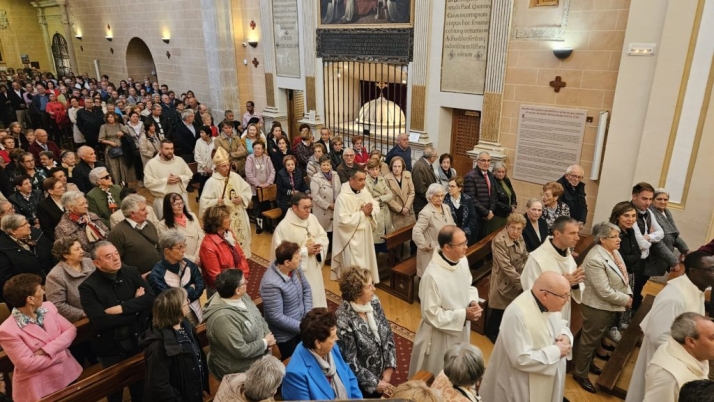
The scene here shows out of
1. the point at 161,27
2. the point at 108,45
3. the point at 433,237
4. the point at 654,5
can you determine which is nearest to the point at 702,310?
the point at 433,237

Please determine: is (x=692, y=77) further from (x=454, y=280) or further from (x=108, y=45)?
(x=108, y=45)

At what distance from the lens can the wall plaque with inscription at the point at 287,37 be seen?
11008mm

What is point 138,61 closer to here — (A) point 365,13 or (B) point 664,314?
(A) point 365,13

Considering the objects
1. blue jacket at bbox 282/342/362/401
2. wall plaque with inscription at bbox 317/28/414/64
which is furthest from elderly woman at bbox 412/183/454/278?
wall plaque with inscription at bbox 317/28/414/64

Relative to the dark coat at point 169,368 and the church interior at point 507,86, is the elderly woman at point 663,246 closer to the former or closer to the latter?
the church interior at point 507,86

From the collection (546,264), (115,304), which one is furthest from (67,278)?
(546,264)

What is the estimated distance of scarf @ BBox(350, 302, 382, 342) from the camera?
3.18 m

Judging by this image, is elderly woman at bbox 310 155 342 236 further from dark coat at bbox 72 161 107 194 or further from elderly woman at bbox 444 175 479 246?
dark coat at bbox 72 161 107 194

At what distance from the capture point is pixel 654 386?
2.82 metres

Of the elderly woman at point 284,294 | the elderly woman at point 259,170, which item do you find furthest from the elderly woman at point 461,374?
the elderly woman at point 259,170

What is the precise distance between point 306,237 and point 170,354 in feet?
6.92

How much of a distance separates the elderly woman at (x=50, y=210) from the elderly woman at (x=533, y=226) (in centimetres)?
498

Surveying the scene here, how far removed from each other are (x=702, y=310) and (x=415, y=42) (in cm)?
657

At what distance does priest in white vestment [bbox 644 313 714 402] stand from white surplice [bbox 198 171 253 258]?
4658mm
